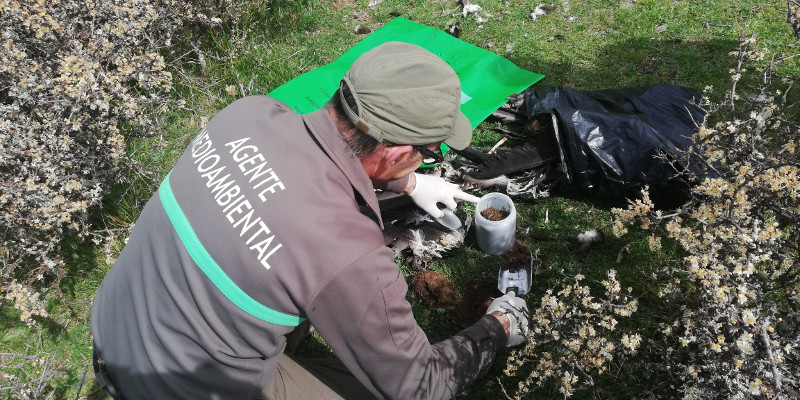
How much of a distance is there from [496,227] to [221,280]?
1859mm

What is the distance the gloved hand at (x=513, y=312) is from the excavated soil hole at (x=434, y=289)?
32 centimetres

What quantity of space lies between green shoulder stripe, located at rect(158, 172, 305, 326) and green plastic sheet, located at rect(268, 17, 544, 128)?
8.74ft

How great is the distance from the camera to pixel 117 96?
142 inches

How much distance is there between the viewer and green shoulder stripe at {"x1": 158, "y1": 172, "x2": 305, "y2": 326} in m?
1.76

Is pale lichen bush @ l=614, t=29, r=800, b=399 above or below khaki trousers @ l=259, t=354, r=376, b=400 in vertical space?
above

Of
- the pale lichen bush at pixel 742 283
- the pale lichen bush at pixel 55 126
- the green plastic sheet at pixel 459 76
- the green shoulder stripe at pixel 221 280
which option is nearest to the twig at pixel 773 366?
the pale lichen bush at pixel 742 283

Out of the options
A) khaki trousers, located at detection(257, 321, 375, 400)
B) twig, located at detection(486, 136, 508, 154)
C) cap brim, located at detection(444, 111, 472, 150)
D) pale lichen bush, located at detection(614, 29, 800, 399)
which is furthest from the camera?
twig, located at detection(486, 136, 508, 154)

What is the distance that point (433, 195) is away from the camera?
3389 millimetres

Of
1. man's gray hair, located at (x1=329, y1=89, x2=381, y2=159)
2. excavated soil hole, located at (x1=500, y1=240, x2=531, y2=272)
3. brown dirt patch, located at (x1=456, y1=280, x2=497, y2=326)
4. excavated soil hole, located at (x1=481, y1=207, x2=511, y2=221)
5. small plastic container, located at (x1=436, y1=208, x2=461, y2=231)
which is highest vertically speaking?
man's gray hair, located at (x1=329, y1=89, x2=381, y2=159)

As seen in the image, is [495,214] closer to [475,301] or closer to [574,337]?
[475,301]

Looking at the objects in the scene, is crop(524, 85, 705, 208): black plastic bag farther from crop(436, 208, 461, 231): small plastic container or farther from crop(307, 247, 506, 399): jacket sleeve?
crop(307, 247, 506, 399): jacket sleeve

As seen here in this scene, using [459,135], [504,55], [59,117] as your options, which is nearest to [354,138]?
[459,135]

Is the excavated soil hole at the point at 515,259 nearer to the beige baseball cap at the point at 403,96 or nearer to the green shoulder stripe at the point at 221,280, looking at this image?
the beige baseball cap at the point at 403,96

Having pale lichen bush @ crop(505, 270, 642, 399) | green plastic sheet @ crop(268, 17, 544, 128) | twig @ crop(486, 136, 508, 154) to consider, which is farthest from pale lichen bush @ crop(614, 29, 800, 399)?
green plastic sheet @ crop(268, 17, 544, 128)
